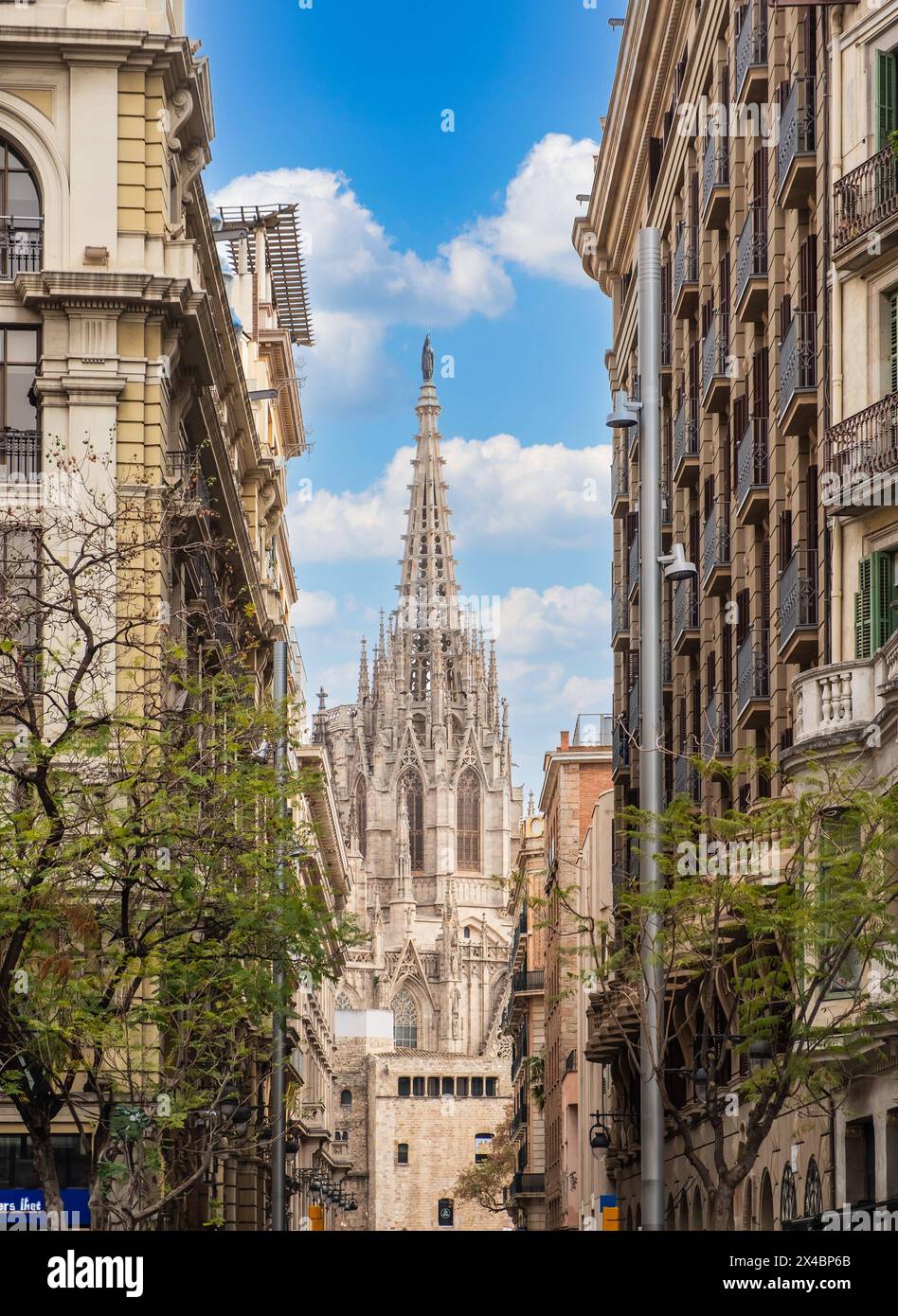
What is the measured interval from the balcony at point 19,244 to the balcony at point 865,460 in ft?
42.0

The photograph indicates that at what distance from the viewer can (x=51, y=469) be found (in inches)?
1318

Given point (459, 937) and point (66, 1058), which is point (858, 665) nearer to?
point (66, 1058)

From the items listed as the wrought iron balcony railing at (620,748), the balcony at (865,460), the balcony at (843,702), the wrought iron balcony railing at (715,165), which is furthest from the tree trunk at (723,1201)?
the wrought iron balcony railing at (620,748)

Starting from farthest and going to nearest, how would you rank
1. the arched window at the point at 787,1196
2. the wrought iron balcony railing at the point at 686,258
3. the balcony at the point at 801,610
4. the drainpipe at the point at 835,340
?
the wrought iron balcony railing at the point at 686,258, the balcony at the point at 801,610, the arched window at the point at 787,1196, the drainpipe at the point at 835,340

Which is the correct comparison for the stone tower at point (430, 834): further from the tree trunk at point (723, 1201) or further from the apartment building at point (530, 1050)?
the tree trunk at point (723, 1201)

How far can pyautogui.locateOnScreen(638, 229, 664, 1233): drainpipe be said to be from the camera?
21688 millimetres

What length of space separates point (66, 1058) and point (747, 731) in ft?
45.5

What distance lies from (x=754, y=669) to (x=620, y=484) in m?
23.0

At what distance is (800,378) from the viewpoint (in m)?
32.4

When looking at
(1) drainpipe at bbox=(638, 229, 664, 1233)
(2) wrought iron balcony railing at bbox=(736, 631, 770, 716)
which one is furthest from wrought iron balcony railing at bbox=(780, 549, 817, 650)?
(1) drainpipe at bbox=(638, 229, 664, 1233)

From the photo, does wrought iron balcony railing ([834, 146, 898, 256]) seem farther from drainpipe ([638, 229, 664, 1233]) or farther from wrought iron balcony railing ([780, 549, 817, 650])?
drainpipe ([638, 229, 664, 1233])

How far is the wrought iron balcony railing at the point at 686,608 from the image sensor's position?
4316 cm

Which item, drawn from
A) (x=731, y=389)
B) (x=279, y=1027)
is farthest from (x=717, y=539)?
(x=279, y=1027)
